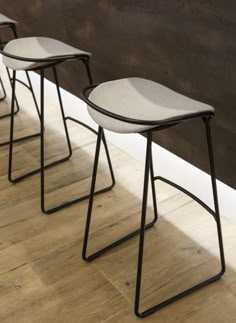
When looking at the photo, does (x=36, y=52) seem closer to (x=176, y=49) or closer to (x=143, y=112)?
(x=176, y=49)

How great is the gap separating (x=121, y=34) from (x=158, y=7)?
12.1 inches

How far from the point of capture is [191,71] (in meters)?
1.70

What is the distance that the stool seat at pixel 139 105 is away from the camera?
4.22 ft

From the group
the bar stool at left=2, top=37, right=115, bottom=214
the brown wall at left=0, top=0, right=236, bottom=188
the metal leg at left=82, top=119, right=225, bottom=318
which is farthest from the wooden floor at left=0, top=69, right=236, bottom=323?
the brown wall at left=0, top=0, right=236, bottom=188

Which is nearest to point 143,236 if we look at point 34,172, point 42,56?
point 42,56

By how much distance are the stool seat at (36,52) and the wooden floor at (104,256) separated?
622mm

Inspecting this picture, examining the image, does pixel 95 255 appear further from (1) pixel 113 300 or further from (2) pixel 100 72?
(2) pixel 100 72

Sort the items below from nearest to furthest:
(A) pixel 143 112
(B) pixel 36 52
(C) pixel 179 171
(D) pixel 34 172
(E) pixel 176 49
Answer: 1. (A) pixel 143 112
2. (E) pixel 176 49
3. (B) pixel 36 52
4. (C) pixel 179 171
5. (D) pixel 34 172

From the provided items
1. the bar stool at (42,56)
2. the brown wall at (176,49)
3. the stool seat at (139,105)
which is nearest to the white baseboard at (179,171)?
→ the brown wall at (176,49)

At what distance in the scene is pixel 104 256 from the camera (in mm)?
1765

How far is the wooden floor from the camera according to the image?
5.04 feet

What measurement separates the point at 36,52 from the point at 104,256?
0.88m

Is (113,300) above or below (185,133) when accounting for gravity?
below

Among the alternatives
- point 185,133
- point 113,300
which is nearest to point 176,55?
point 185,133
